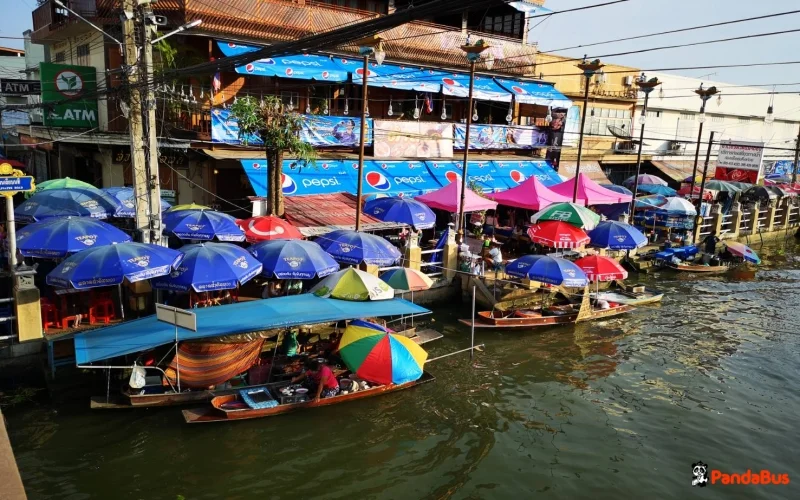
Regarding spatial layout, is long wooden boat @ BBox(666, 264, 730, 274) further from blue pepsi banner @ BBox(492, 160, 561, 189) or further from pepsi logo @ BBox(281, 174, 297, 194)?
pepsi logo @ BBox(281, 174, 297, 194)

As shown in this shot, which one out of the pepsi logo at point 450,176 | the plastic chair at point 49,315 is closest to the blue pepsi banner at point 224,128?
the plastic chair at point 49,315

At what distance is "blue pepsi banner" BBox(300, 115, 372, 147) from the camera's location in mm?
22109

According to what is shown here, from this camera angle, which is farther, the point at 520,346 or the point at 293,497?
the point at 520,346

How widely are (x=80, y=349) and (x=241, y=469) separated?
3881mm

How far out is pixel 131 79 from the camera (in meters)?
13.5

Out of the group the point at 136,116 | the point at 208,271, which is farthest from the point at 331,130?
the point at 208,271

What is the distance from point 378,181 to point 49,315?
13.2 m

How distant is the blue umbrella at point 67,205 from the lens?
16.0 m

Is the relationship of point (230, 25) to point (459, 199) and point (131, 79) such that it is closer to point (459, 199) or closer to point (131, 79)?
point (131, 79)

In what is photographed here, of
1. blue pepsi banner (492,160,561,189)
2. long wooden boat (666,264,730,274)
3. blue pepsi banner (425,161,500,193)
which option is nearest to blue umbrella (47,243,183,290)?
blue pepsi banner (425,161,500,193)

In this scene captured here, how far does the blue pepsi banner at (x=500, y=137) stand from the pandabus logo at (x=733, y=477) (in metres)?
18.5

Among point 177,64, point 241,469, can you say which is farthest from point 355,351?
point 177,64

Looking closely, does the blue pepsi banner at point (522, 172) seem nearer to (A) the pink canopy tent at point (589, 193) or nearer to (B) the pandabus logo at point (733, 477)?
(A) the pink canopy tent at point (589, 193)

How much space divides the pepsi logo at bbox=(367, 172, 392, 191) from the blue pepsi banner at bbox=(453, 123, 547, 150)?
5270 mm
